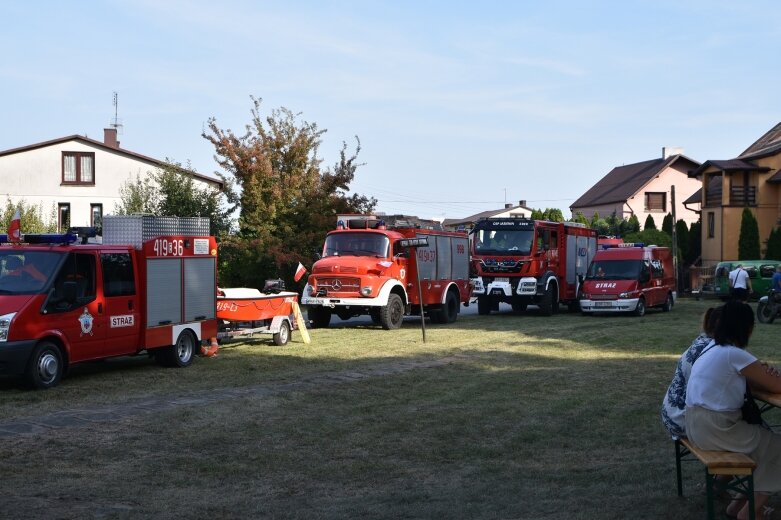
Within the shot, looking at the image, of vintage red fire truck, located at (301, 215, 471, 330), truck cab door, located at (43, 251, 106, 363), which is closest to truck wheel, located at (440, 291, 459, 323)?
vintage red fire truck, located at (301, 215, 471, 330)

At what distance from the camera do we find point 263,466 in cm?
864

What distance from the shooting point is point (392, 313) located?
22859 mm

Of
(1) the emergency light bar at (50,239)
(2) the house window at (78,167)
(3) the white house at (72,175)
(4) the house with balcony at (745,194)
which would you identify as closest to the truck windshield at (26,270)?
(1) the emergency light bar at (50,239)

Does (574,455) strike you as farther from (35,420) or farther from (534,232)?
(534,232)

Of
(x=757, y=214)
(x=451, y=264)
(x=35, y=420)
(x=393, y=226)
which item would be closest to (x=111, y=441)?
(x=35, y=420)

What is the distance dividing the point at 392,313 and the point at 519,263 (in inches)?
271

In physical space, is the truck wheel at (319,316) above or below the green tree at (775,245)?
below

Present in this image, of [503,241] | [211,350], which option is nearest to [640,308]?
[503,241]

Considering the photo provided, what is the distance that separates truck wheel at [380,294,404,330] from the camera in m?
22.5

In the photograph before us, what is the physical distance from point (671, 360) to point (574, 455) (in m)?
7.98

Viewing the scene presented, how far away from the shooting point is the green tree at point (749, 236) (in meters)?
49.0

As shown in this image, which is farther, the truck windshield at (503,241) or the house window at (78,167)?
the house window at (78,167)

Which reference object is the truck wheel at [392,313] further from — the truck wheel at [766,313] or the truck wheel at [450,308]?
the truck wheel at [766,313]

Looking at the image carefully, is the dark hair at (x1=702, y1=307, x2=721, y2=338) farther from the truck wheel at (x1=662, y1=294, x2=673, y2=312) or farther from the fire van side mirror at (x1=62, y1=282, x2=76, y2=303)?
the truck wheel at (x1=662, y1=294, x2=673, y2=312)
